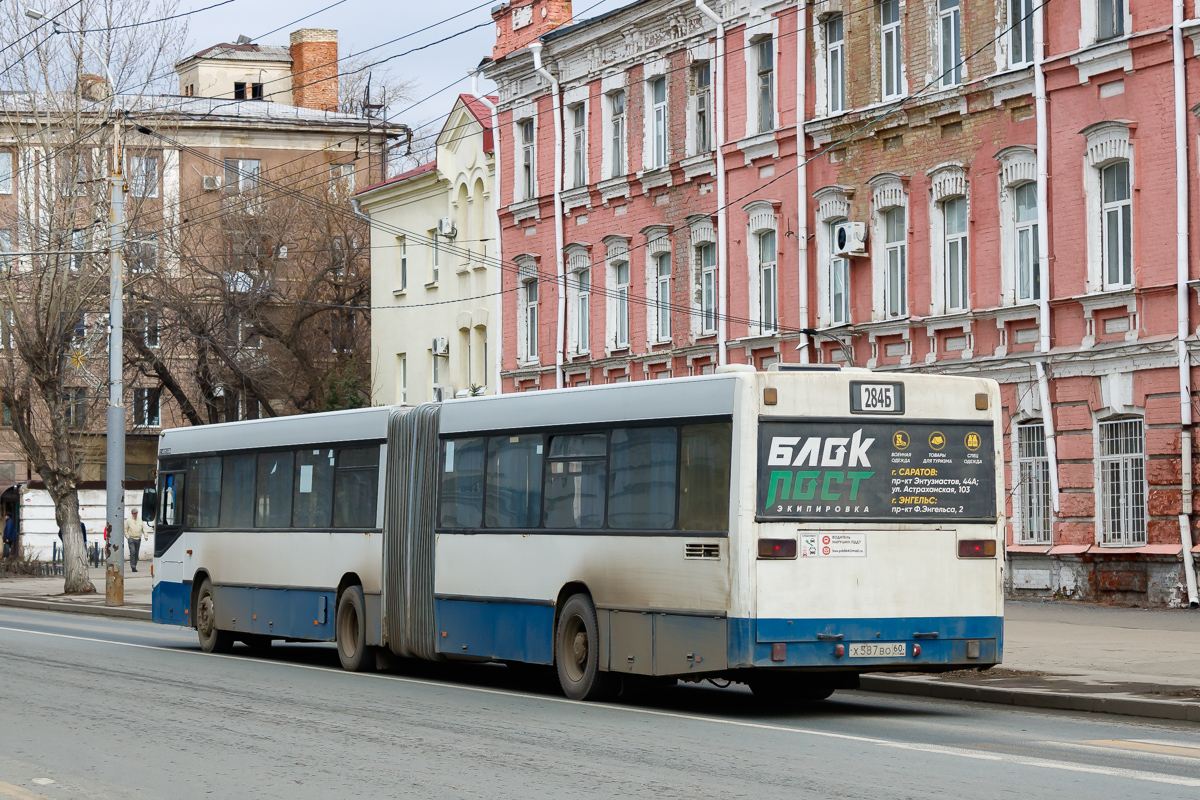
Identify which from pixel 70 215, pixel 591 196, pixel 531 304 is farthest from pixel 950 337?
pixel 70 215

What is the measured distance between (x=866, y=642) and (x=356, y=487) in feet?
24.3

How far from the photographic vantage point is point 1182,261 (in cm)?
2488

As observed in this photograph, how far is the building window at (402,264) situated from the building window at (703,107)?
14289 mm

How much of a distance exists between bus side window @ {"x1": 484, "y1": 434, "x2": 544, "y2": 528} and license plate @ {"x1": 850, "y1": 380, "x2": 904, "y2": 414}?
3.34 meters

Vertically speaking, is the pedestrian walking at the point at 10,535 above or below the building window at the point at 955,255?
below

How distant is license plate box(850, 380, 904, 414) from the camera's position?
1438 centimetres

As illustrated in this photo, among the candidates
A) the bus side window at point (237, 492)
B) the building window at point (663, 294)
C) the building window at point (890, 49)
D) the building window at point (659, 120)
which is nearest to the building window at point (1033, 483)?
the building window at point (890, 49)

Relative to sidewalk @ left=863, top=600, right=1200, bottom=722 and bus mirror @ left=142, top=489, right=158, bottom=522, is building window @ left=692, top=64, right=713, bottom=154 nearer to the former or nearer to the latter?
sidewalk @ left=863, top=600, right=1200, bottom=722

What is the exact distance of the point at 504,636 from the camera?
55.2ft

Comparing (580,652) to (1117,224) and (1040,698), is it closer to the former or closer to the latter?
(1040,698)

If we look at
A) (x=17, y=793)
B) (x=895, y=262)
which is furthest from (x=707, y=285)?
(x=17, y=793)

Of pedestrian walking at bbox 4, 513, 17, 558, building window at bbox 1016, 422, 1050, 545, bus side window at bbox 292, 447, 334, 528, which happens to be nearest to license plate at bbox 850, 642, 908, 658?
bus side window at bbox 292, 447, 334, 528

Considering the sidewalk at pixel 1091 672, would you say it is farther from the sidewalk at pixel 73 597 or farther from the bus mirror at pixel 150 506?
the sidewalk at pixel 73 597

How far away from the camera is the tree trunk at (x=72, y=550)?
122ft
